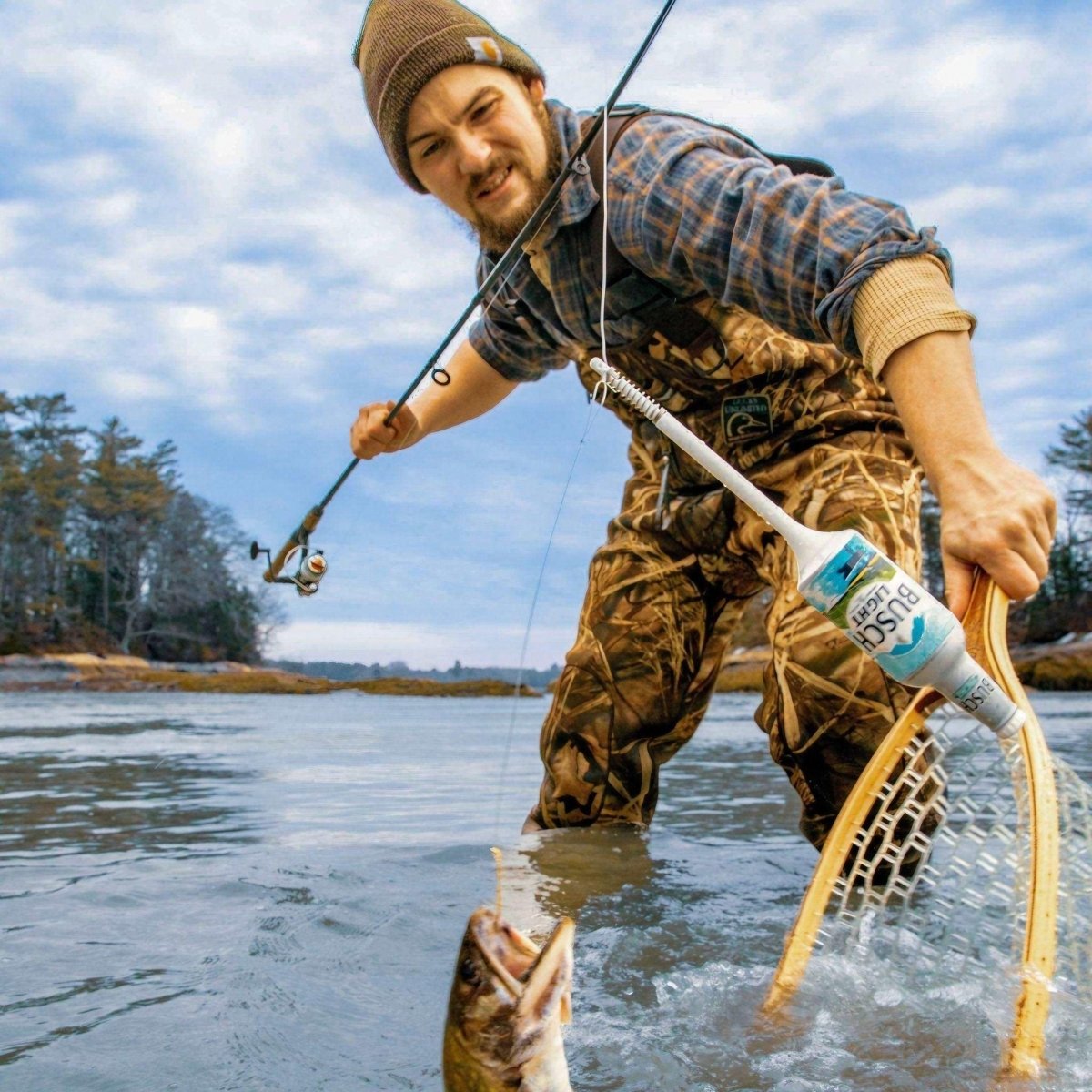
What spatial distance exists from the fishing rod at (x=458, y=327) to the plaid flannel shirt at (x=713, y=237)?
70 millimetres

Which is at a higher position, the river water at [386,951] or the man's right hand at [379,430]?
the man's right hand at [379,430]

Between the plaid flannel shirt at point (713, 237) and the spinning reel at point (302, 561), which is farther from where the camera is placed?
the spinning reel at point (302, 561)

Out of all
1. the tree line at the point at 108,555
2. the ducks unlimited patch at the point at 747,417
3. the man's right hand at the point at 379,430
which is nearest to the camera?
the ducks unlimited patch at the point at 747,417

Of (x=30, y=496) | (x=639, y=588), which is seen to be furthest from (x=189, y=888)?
(x=30, y=496)

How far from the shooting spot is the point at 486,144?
303 centimetres

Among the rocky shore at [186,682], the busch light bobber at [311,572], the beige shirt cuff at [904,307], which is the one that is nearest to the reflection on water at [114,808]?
the busch light bobber at [311,572]

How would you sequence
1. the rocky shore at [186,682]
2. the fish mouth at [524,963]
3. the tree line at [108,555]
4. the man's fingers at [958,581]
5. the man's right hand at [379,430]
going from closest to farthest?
the fish mouth at [524,963], the man's fingers at [958,581], the man's right hand at [379,430], the rocky shore at [186,682], the tree line at [108,555]

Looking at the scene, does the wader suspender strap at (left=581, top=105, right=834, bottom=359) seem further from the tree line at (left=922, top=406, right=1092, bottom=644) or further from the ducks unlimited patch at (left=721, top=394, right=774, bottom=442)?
the tree line at (left=922, top=406, right=1092, bottom=644)

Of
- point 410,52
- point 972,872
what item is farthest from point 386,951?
point 410,52

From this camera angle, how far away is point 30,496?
202 feet

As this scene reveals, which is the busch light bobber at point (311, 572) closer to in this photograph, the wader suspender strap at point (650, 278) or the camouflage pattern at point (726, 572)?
the camouflage pattern at point (726, 572)

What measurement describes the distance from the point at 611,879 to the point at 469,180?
213 centimetres

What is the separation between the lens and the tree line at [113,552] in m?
61.0

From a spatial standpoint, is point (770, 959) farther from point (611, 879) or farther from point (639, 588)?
point (639, 588)
